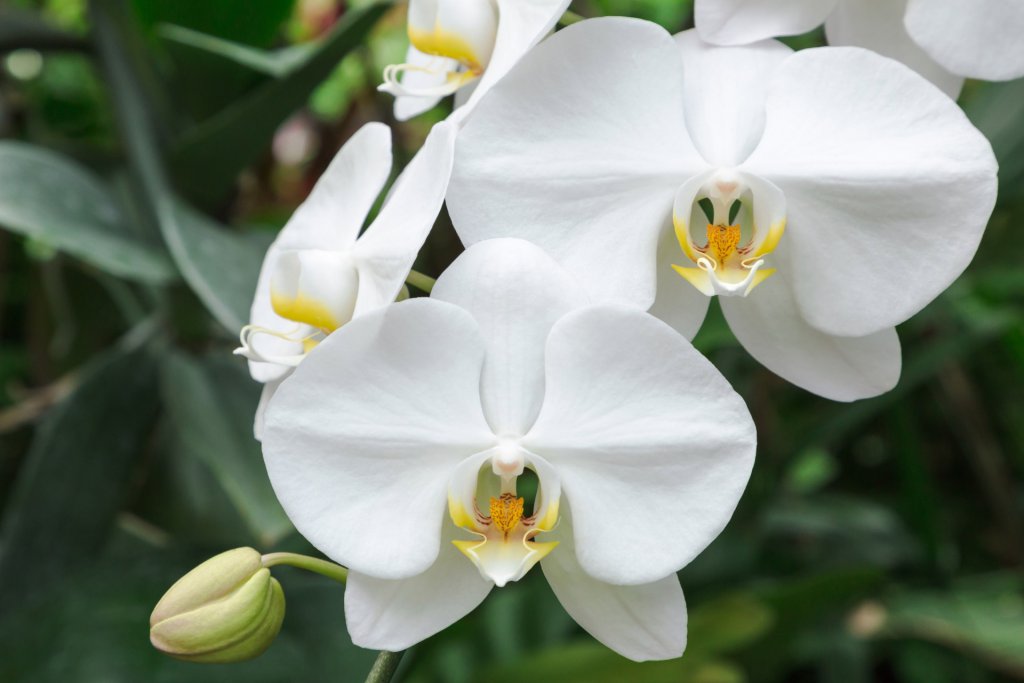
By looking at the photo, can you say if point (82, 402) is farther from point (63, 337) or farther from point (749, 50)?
point (749, 50)

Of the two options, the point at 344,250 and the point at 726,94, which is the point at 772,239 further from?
the point at 344,250

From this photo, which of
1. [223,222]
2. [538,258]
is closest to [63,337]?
[223,222]

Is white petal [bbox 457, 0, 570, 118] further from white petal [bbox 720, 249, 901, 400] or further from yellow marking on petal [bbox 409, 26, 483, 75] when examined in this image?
white petal [bbox 720, 249, 901, 400]

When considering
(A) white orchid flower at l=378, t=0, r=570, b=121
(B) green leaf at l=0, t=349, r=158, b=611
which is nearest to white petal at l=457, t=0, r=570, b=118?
(A) white orchid flower at l=378, t=0, r=570, b=121

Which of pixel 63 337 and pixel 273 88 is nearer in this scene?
pixel 273 88

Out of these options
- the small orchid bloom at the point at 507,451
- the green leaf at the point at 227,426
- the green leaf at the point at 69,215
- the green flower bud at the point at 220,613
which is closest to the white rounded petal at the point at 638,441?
the small orchid bloom at the point at 507,451

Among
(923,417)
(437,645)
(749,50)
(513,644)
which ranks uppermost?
(749,50)

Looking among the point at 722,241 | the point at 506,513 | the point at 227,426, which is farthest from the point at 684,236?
the point at 227,426
